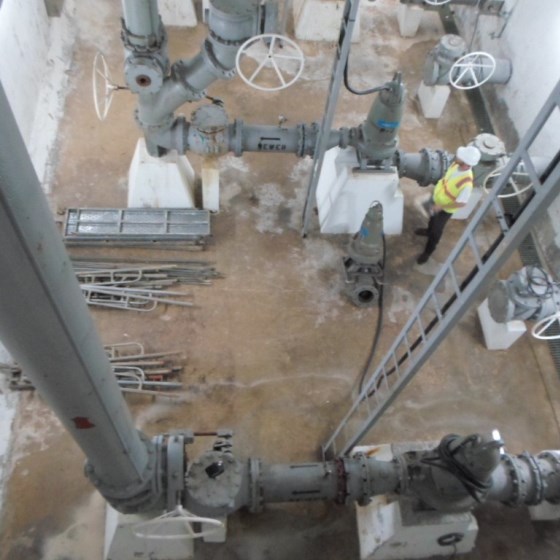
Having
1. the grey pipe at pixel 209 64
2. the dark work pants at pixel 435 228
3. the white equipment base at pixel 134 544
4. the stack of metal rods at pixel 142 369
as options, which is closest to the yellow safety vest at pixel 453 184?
the dark work pants at pixel 435 228

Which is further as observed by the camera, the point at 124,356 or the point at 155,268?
the point at 155,268

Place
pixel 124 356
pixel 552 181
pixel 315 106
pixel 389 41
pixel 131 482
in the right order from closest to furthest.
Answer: pixel 552 181 < pixel 131 482 < pixel 124 356 < pixel 315 106 < pixel 389 41

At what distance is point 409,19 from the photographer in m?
6.82

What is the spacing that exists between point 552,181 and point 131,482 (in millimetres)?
2322

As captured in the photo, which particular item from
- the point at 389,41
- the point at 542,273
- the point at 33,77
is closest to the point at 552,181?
the point at 542,273

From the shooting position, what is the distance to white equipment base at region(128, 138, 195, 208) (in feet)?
15.8

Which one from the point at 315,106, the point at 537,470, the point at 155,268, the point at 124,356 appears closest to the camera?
the point at 537,470

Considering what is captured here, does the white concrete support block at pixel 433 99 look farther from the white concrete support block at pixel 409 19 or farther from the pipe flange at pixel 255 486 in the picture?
the pipe flange at pixel 255 486

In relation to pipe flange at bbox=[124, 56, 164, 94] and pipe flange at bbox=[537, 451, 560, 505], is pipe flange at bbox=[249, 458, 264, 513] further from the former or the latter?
pipe flange at bbox=[124, 56, 164, 94]

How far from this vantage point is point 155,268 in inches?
184

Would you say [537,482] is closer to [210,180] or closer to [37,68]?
[210,180]

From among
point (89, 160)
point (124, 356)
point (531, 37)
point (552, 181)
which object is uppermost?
point (552, 181)

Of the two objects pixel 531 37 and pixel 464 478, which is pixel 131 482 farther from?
pixel 531 37

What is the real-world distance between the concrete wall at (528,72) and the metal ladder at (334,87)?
225 centimetres
